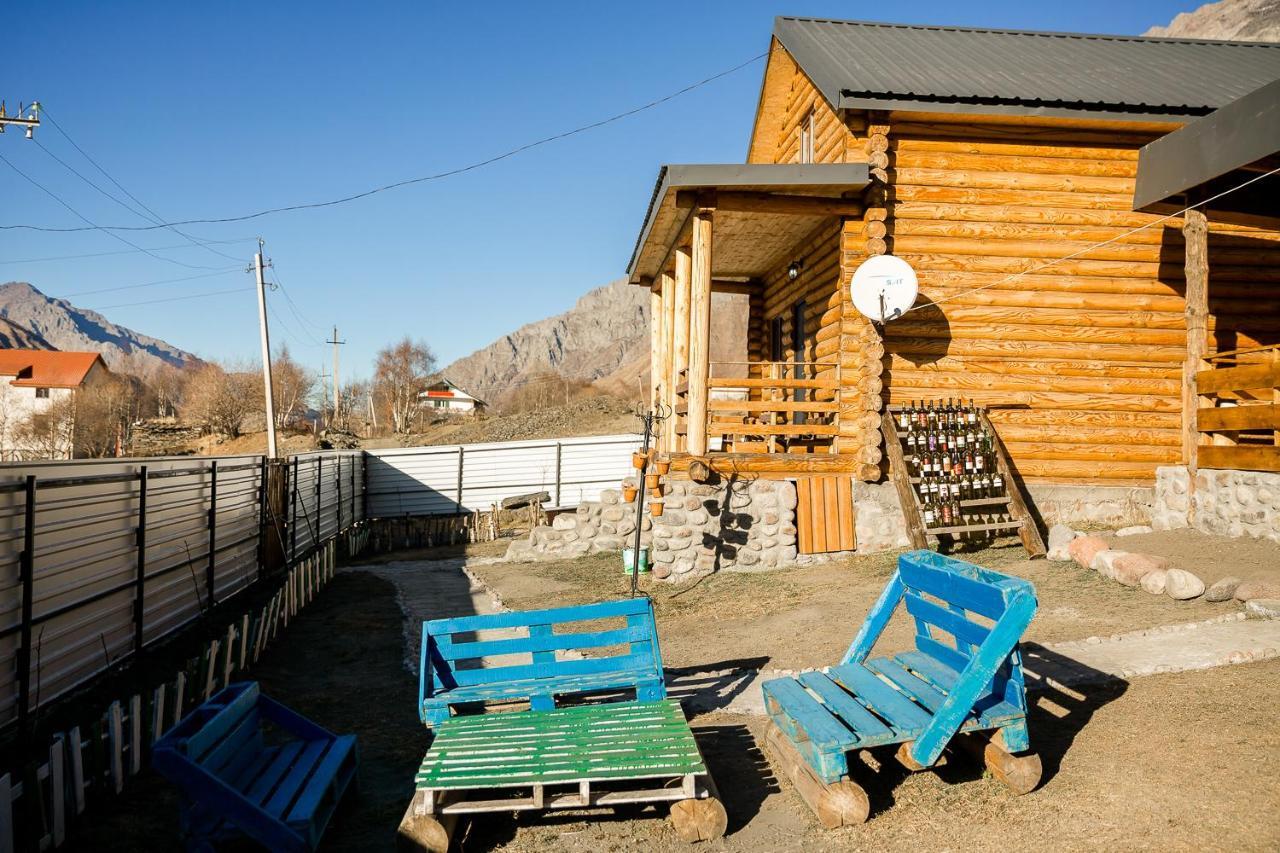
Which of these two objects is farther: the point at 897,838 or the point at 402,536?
the point at 402,536

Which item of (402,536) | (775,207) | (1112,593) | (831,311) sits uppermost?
(775,207)

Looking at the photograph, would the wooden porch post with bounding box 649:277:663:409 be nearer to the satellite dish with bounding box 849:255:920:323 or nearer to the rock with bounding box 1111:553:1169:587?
the satellite dish with bounding box 849:255:920:323

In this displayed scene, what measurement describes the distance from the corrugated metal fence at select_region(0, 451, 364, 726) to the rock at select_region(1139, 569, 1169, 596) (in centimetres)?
923

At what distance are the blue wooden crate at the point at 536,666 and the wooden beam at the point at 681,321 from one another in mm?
6258

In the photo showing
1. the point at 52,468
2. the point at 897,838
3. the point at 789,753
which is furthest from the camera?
the point at 52,468

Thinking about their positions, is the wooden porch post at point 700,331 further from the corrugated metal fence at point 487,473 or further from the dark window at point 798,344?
the corrugated metal fence at point 487,473

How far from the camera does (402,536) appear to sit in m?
21.2

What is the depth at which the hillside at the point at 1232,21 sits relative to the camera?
11331cm

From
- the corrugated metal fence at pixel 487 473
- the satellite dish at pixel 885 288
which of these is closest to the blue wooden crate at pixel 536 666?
the satellite dish at pixel 885 288

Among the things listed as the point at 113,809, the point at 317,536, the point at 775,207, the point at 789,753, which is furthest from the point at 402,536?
the point at 789,753

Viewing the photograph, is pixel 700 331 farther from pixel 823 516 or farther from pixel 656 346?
pixel 656 346

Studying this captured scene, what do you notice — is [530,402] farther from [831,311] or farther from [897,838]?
[897,838]

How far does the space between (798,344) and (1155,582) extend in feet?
26.2

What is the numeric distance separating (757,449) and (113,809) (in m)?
11.3
